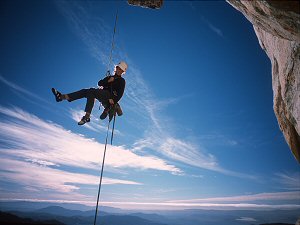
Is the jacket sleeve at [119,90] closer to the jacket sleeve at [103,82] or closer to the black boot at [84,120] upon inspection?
the jacket sleeve at [103,82]

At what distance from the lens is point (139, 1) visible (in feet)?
22.7

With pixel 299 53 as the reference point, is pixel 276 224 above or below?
below

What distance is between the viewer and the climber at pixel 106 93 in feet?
26.5

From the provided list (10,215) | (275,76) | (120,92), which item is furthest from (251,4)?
(10,215)

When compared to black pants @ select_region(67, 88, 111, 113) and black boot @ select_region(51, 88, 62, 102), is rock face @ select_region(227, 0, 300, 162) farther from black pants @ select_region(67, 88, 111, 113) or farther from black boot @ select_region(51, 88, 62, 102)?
black boot @ select_region(51, 88, 62, 102)

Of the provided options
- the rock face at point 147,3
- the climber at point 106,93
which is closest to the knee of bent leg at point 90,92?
the climber at point 106,93

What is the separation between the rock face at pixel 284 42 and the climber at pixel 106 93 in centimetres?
458

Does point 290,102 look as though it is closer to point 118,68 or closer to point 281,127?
point 281,127

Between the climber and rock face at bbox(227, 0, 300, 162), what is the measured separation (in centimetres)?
458

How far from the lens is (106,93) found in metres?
8.39

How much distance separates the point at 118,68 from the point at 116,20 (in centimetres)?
224

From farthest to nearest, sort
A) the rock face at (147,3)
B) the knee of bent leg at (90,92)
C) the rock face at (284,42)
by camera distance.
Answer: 1. the knee of bent leg at (90,92)
2. the rock face at (147,3)
3. the rock face at (284,42)

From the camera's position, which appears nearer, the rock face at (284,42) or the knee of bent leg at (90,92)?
the rock face at (284,42)

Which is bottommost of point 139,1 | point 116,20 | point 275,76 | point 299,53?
point 299,53
